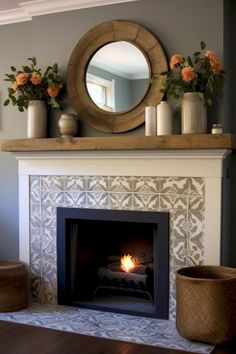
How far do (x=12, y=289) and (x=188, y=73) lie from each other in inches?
78.6

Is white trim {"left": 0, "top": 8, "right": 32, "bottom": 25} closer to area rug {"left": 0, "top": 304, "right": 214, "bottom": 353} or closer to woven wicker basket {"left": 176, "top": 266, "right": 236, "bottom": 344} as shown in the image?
area rug {"left": 0, "top": 304, "right": 214, "bottom": 353}

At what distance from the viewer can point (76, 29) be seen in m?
3.56

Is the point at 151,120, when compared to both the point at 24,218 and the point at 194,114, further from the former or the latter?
the point at 24,218

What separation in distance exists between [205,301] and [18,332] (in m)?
1.24

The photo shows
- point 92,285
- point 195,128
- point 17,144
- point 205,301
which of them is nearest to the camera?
point 205,301

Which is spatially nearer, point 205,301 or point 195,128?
point 205,301

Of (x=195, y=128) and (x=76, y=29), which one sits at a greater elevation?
(x=76, y=29)

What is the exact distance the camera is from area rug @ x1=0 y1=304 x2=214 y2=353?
287 cm

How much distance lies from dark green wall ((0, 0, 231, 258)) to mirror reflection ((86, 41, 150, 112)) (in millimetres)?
197

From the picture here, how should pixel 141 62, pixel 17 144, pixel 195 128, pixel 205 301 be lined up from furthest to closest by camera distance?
pixel 17 144 < pixel 141 62 < pixel 195 128 < pixel 205 301

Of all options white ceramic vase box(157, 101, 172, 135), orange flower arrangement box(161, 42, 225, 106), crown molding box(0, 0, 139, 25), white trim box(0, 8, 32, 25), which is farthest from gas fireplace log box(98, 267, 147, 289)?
white trim box(0, 8, 32, 25)

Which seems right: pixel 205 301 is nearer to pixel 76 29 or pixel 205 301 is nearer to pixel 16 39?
pixel 76 29

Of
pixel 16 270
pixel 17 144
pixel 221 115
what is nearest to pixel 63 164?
pixel 17 144

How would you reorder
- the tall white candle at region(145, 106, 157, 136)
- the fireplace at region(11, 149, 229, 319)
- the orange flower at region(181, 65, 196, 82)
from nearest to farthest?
the orange flower at region(181, 65, 196, 82) < the fireplace at region(11, 149, 229, 319) < the tall white candle at region(145, 106, 157, 136)
